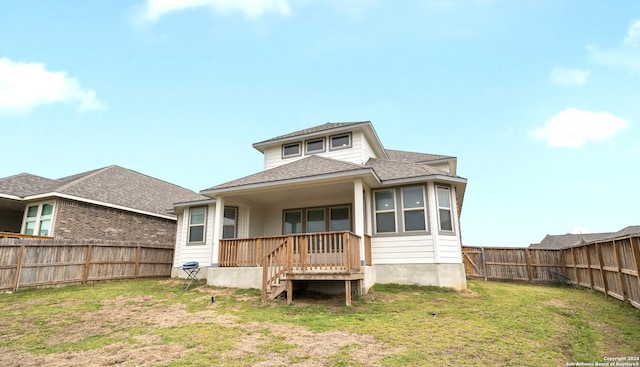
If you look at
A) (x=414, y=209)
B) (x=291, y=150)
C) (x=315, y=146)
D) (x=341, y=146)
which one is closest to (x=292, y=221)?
(x=291, y=150)

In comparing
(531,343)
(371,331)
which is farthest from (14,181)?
(531,343)

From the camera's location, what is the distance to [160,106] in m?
21.0

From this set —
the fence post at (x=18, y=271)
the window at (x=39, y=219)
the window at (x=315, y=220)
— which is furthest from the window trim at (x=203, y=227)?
the window at (x=39, y=219)

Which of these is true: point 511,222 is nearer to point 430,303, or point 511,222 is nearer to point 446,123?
point 446,123

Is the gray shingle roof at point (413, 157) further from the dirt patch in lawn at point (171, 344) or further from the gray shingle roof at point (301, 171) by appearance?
the dirt patch in lawn at point (171, 344)

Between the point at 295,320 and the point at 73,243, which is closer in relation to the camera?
the point at 295,320

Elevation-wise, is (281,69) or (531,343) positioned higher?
(281,69)

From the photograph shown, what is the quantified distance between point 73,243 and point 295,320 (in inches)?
375

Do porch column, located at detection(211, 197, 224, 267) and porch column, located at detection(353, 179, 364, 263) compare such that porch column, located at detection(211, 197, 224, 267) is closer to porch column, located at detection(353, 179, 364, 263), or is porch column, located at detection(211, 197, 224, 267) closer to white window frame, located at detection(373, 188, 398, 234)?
porch column, located at detection(353, 179, 364, 263)

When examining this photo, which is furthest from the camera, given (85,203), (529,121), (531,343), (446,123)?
(446,123)

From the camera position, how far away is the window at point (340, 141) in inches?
482

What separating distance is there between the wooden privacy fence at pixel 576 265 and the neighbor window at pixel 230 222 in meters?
9.87

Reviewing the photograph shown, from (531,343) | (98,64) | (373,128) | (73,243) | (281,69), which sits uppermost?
(281,69)

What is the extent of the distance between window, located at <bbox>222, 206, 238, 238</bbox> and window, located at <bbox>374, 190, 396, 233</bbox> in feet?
18.2
